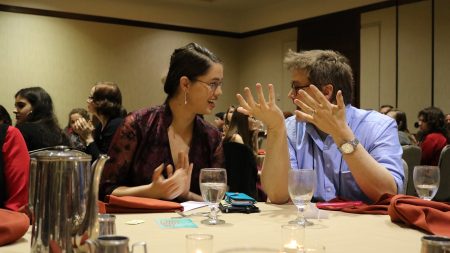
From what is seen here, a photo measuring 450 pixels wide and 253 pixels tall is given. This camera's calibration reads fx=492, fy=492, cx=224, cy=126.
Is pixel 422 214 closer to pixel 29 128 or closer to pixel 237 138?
pixel 237 138

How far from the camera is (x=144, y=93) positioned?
826 centimetres

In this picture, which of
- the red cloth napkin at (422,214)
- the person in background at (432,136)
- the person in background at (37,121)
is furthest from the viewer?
the person in background at (432,136)

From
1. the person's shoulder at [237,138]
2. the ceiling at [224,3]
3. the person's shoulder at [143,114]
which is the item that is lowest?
the person's shoulder at [237,138]

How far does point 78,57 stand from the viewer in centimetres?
762

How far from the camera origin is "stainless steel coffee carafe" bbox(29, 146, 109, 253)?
3.33 ft

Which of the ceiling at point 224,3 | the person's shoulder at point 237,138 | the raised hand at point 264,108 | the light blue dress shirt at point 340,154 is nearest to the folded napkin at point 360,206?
the light blue dress shirt at point 340,154

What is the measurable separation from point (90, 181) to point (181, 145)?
1286mm

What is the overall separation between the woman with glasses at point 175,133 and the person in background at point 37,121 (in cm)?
152

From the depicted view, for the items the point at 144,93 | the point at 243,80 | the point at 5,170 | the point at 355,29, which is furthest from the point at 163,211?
the point at 243,80

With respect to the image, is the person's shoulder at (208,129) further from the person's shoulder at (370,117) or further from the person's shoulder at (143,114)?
the person's shoulder at (370,117)

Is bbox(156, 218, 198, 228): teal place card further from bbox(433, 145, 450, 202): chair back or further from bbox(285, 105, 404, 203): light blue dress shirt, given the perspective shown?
bbox(433, 145, 450, 202): chair back

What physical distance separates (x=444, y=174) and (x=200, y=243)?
3.45m

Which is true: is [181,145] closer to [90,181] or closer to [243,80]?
[90,181]

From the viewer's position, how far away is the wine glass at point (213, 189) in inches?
58.1
